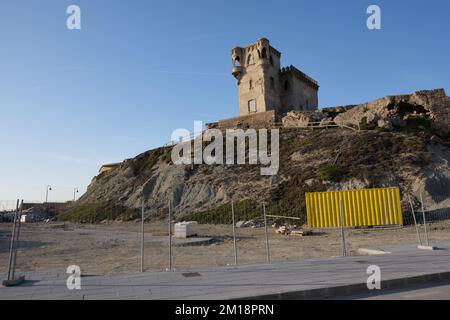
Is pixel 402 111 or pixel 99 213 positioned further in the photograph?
pixel 402 111

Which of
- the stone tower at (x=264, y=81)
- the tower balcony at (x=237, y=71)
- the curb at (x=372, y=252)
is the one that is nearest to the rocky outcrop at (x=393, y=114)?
the stone tower at (x=264, y=81)

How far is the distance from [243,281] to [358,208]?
15.1m

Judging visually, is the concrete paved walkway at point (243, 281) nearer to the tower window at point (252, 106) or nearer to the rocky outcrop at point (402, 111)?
the rocky outcrop at point (402, 111)

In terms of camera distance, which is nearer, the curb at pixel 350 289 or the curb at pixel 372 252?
the curb at pixel 350 289

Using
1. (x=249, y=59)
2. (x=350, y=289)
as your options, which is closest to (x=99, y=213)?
Result: (x=249, y=59)

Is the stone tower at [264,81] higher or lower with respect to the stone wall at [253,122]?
higher

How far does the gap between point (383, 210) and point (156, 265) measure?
14145 mm

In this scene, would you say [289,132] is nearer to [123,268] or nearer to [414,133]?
[414,133]

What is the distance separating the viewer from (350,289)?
6.46 m

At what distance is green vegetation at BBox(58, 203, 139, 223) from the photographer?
37.4 meters

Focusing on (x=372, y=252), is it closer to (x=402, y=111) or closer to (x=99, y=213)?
(x=99, y=213)

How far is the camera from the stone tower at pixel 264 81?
180 feet

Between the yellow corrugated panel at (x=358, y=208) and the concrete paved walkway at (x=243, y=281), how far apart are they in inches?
402

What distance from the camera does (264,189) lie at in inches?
1238
